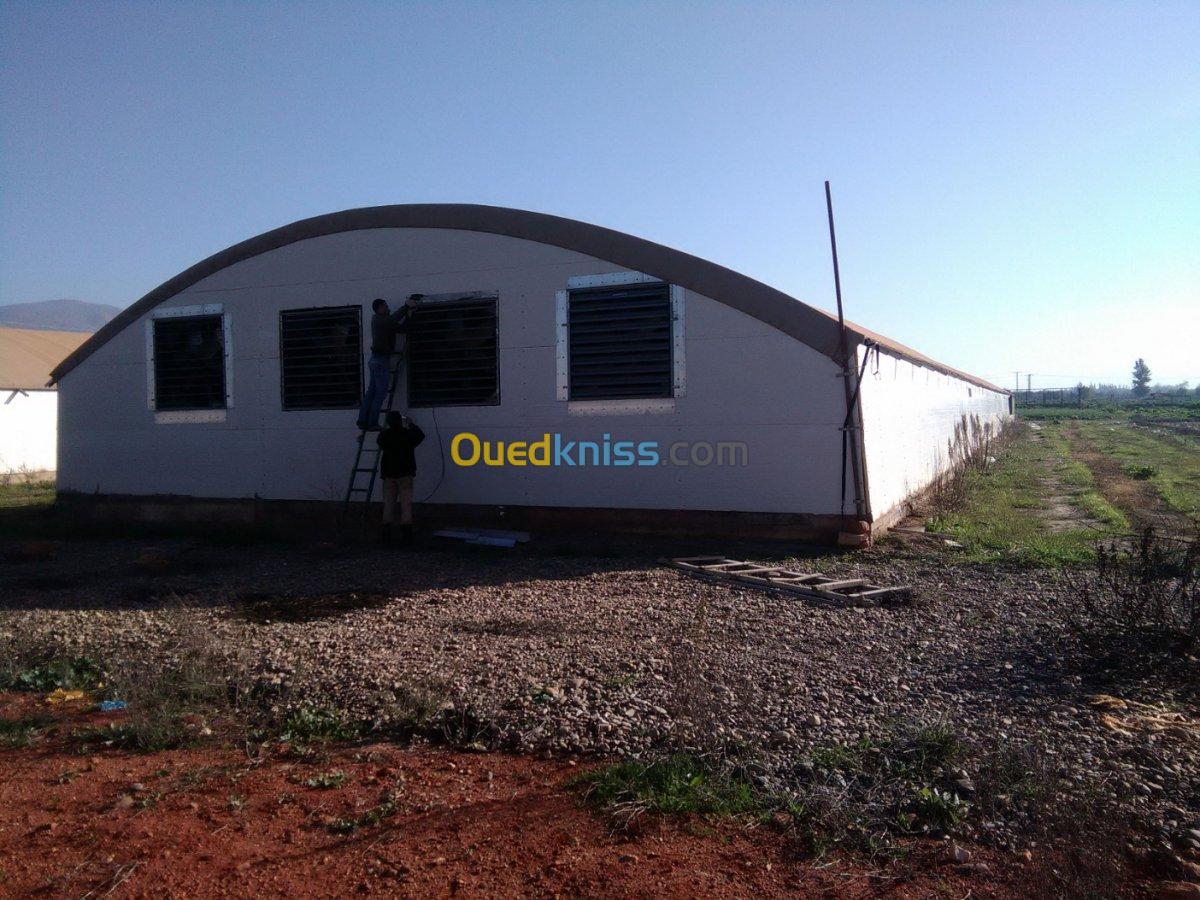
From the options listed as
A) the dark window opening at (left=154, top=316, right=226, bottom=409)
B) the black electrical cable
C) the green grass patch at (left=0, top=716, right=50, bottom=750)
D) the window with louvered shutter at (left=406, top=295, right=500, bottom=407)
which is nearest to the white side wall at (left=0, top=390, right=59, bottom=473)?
the dark window opening at (left=154, top=316, right=226, bottom=409)

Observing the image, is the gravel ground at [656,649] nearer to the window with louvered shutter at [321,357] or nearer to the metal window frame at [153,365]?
the window with louvered shutter at [321,357]

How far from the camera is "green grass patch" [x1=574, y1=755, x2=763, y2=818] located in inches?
161

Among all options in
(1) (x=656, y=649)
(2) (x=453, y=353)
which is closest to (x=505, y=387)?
(2) (x=453, y=353)

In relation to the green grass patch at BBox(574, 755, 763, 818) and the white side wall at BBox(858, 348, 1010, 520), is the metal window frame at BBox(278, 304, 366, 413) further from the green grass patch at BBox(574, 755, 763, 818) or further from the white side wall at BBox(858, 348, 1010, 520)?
the green grass patch at BBox(574, 755, 763, 818)

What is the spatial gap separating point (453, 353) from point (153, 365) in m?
5.23

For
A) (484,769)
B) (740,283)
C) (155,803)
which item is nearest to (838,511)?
(740,283)

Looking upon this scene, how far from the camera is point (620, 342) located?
11531mm

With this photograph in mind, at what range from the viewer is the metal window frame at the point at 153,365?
13.7 metres

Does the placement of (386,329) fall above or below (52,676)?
above

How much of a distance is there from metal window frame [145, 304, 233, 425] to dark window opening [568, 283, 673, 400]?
5476 mm

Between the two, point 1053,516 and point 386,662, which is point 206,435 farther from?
point 1053,516

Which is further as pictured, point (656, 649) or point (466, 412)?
point (466, 412)

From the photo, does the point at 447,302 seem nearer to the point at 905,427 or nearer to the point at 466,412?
the point at 466,412

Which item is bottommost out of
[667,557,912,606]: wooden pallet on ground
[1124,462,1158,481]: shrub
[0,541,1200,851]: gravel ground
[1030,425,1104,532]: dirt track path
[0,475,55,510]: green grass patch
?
[0,541,1200,851]: gravel ground
